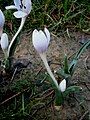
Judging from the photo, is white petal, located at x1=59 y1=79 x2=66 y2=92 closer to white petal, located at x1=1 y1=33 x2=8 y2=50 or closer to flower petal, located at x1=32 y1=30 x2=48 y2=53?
flower petal, located at x1=32 y1=30 x2=48 y2=53

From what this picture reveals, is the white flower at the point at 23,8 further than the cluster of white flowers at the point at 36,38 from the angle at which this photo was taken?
Yes

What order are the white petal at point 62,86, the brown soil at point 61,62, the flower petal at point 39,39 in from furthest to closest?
the brown soil at point 61,62 < the white petal at point 62,86 < the flower petal at point 39,39

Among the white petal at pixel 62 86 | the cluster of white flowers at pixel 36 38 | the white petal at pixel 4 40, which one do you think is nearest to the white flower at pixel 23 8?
the cluster of white flowers at pixel 36 38

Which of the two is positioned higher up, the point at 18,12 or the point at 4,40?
the point at 18,12

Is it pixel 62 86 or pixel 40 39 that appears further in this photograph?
pixel 62 86

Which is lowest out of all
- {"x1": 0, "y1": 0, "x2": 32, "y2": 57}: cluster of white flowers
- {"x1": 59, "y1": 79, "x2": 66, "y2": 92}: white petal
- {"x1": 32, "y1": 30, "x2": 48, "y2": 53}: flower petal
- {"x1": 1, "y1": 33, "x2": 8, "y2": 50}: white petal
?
{"x1": 59, "y1": 79, "x2": 66, "y2": 92}: white petal

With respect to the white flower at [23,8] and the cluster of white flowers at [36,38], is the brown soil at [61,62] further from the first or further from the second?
the white flower at [23,8]

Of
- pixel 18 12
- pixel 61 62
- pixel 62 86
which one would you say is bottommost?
pixel 62 86

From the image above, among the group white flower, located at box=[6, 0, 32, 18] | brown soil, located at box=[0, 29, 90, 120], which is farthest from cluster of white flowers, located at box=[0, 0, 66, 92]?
brown soil, located at box=[0, 29, 90, 120]

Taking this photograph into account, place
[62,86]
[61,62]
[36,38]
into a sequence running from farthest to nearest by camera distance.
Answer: [61,62], [62,86], [36,38]

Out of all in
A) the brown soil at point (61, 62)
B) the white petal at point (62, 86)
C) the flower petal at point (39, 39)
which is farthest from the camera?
the brown soil at point (61, 62)

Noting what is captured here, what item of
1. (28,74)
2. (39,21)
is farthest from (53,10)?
(28,74)

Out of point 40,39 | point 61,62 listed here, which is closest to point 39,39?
point 40,39

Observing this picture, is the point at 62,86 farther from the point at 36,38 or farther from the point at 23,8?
the point at 23,8
